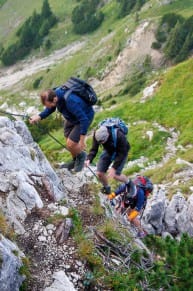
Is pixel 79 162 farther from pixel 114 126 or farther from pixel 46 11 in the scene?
pixel 46 11

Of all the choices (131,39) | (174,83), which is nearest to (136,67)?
(131,39)

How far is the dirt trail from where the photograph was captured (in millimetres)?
129250

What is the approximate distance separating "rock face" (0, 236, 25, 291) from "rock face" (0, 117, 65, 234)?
1413 mm

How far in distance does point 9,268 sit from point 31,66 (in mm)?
131966

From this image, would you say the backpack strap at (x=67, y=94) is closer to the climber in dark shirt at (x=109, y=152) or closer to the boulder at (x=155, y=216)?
the climber in dark shirt at (x=109, y=152)

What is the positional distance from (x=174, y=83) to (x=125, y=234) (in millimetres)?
43510

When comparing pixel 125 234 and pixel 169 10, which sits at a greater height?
pixel 125 234

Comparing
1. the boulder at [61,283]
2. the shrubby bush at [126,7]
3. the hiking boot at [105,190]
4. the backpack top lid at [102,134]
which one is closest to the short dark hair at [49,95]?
the backpack top lid at [102,134]

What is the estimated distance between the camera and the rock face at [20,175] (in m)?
12.9

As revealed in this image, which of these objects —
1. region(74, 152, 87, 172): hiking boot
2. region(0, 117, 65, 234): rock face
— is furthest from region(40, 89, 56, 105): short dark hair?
region(74, 152, 87, 172): hiking boot

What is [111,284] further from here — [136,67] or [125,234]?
[136,67]

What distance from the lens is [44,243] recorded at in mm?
12062

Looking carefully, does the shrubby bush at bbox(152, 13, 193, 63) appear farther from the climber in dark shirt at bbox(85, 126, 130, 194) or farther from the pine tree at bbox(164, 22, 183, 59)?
the climber in dark shirt at bbox(85, 126, 130, 194)

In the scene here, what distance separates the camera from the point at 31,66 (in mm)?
139000
